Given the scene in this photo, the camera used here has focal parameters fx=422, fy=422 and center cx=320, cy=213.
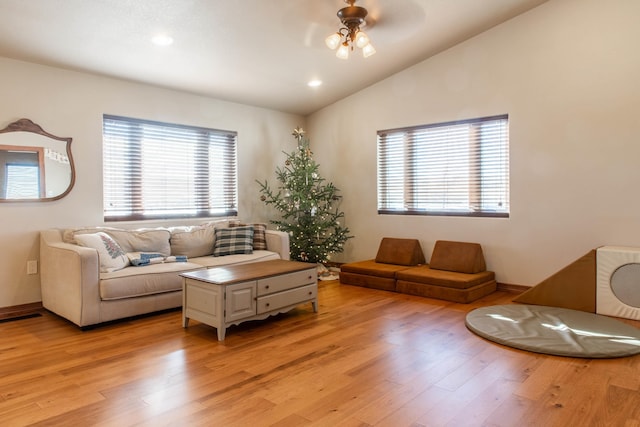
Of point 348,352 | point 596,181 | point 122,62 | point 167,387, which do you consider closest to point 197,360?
point 167,387

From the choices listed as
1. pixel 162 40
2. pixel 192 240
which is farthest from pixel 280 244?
pixel 162 40

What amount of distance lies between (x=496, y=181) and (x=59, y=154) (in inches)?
184

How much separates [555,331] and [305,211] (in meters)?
3.48

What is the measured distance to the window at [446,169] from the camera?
15.9 feet

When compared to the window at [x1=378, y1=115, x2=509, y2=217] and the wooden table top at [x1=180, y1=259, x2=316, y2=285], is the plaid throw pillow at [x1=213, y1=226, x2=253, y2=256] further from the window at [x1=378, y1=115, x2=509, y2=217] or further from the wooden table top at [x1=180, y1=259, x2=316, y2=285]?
the window at [x1=378, y1=115, x2=509, y2=217]

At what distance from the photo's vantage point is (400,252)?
5391mm

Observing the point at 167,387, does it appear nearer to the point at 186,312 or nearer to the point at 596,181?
the point at 186,312

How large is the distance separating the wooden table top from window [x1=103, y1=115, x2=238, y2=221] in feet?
5.19

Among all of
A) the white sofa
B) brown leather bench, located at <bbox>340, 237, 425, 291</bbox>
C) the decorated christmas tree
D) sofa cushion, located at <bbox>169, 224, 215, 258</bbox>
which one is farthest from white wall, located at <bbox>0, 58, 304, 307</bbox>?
brown leather bench, located at <bbox>340, 237, 425, 291</bbox>

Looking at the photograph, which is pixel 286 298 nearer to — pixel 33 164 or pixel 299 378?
pixel 299 378

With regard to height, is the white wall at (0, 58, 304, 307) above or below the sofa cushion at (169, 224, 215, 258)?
above

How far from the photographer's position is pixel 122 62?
4234mm

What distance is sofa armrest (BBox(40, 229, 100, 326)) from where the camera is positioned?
348 centimetres

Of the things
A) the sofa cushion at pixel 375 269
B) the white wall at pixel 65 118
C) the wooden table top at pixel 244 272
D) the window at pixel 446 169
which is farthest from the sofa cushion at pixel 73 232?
the window at pixel 446 169
